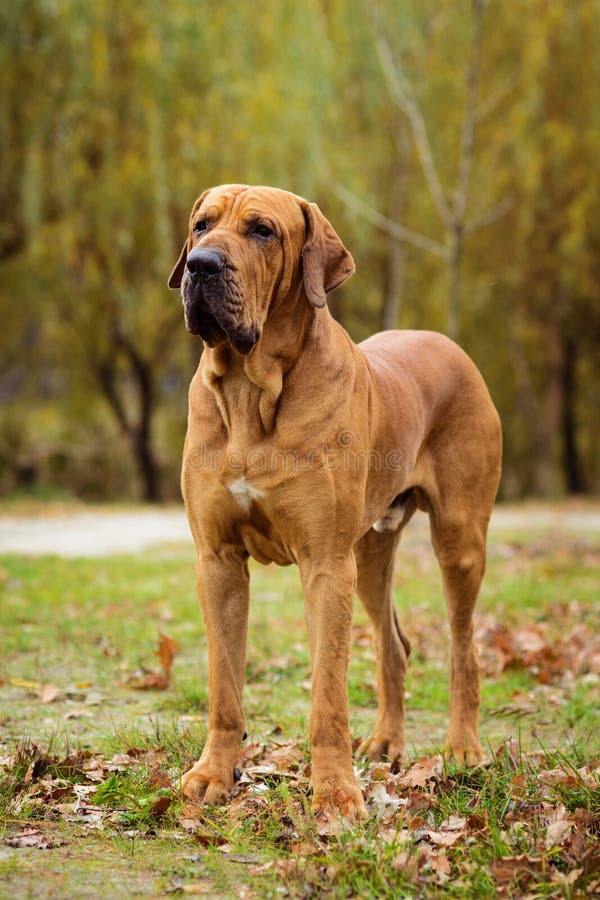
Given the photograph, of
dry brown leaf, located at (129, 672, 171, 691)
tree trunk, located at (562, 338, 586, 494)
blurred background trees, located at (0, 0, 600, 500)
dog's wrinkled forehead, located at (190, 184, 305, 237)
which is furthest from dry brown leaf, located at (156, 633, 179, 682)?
tree trunk, located at (562, 338, 586, 494)

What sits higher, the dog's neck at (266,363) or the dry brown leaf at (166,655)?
the dog's neck at (266,363)

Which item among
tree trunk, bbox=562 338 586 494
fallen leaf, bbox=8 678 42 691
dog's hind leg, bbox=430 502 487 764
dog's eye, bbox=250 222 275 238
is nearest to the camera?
dog's eye, bbox=250 222 275 238

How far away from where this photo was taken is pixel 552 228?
22453mm

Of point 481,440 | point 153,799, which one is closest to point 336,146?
point 481,440

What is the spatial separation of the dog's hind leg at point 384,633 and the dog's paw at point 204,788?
0.88 m

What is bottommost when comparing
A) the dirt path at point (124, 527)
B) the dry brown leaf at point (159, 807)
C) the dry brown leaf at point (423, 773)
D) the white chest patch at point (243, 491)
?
the dirt path at point (124, 527)

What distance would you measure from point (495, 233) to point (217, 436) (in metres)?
20.1

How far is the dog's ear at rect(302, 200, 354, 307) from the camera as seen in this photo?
3.57m

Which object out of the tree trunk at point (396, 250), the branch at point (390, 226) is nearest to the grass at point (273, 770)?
the branch at point (390, 226)

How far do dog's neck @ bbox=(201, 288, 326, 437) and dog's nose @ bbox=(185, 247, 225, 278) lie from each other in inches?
12.1

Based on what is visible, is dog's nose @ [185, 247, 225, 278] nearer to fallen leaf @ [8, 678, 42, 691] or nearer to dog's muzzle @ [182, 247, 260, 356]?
dog's muzzle @ [182, 247, 260, 356]

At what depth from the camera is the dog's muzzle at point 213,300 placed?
10.7 ft

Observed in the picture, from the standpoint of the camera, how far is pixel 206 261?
3.24 m

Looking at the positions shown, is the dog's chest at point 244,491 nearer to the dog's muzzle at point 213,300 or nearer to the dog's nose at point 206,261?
the dog's muzzle at point 213,300
